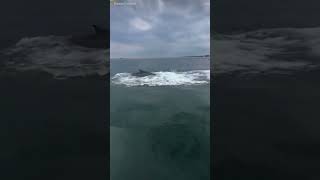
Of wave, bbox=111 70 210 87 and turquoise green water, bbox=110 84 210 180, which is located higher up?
wave, bbox=111 70 210 87

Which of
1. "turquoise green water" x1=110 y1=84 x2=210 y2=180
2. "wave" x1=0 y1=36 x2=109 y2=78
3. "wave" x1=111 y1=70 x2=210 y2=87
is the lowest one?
"turquoise green water" x1=110 y1=84 x2=210 y2=180

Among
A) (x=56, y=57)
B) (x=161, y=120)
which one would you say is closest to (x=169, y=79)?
(x=161, y=120)

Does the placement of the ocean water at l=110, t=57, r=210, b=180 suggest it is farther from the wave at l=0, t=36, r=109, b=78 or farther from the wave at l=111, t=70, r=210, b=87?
the wave at l=0, t=36, r=109, b=78

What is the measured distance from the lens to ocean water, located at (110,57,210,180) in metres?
7.38

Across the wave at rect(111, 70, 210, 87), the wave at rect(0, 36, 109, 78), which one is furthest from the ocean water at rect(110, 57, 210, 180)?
the wave at rect(0, 36, 109, 78)

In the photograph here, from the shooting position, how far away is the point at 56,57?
7.37 meters

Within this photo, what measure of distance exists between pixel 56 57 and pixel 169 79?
153cm

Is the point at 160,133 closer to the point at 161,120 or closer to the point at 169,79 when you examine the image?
the point at 161,120

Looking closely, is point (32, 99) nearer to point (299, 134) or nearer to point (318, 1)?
point (299, 134)

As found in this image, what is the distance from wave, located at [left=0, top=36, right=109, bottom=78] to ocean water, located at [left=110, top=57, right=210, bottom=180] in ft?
0.83

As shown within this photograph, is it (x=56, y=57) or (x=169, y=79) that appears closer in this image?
(x=56, y=57)

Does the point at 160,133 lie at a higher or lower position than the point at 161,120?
lower

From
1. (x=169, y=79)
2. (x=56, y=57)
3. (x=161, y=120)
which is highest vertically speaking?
(x=56, y=57)

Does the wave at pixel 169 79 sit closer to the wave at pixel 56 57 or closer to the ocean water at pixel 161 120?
the ocean water at pixel 161 120
